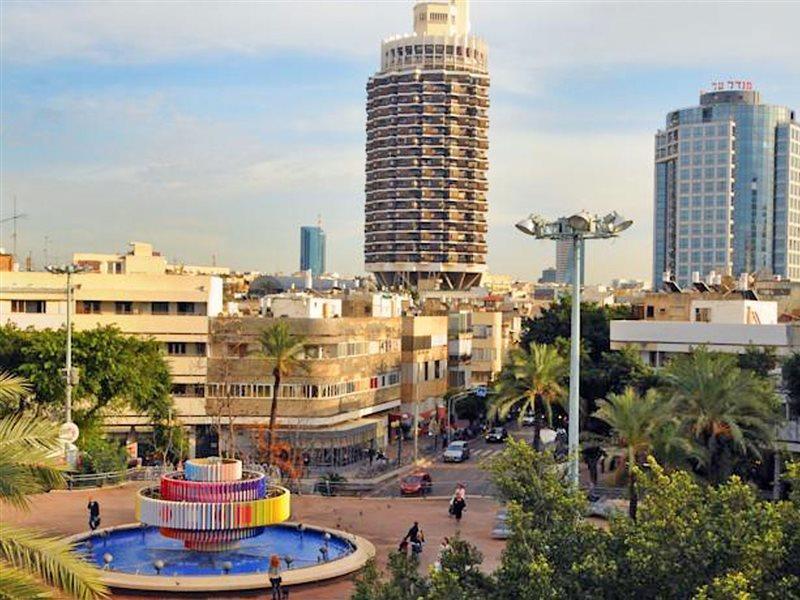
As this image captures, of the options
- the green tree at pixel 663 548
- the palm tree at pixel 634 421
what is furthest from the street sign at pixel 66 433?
the palm tree at pixel 634 421

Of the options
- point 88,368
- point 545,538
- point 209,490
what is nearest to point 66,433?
point 209,490

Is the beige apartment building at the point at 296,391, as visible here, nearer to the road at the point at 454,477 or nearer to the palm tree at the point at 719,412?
the road at the point at 454,477

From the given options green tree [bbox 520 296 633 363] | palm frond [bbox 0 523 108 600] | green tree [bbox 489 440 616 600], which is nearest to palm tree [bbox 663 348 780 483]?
green tree [bbox 489 440 616 600]

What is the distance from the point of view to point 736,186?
490ft

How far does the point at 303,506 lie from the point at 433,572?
1055 inches

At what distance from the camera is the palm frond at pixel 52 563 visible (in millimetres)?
10359

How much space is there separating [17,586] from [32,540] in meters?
0.50

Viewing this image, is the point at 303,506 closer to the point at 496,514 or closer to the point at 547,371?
the point at 496,514

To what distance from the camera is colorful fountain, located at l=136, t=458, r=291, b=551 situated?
1162 inches

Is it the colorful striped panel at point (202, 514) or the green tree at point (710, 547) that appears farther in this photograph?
the colorful striped panel at point (202, 514)

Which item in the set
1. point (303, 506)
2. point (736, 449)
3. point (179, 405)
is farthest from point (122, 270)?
point (736, 449)

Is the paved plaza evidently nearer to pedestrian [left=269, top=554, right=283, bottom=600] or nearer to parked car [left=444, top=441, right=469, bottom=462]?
pedestrian [left=269, top=554, right=283, bottom=600]

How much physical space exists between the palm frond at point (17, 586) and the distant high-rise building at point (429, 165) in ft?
413

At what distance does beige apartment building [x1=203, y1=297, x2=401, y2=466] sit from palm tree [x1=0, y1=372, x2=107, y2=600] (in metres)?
44.2
